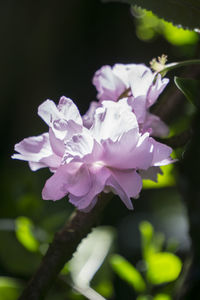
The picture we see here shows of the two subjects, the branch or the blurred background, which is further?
the blurred background

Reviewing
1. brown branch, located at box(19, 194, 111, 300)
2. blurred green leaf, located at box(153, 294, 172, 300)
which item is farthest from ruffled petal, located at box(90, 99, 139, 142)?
blurred green leaf, located at box(153, 294, 172, 300)

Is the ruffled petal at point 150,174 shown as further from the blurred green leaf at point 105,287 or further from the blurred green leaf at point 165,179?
the blurred green leaf at point 105,287

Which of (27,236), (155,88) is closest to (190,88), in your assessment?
(155,88)

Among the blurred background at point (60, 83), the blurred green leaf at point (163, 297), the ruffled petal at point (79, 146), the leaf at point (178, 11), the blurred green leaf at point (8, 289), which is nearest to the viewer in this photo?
the ruffled petal at point (79, 146)

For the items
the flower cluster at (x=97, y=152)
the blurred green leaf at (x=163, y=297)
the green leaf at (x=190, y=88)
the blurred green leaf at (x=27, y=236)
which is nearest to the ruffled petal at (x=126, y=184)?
the flower cluster at (x=97, y=152)

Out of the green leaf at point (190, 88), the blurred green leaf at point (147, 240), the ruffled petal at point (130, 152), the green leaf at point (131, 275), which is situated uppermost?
the green leaf at point (190, 88)

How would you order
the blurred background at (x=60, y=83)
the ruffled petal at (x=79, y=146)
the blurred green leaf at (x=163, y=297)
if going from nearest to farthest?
the ruffled petal at (x=79, y=146) → the blurred green leaf at (x=163, y=297) → the blurred background at (x=60, y=83)

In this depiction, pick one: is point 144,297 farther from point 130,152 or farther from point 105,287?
point 130,152

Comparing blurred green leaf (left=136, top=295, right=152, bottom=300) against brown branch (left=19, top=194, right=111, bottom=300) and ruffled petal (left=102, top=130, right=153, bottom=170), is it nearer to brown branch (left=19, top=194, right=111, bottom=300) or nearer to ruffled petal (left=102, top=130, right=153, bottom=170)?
Result: brown branch (left=19, top=194, right=111, bottom=300)
